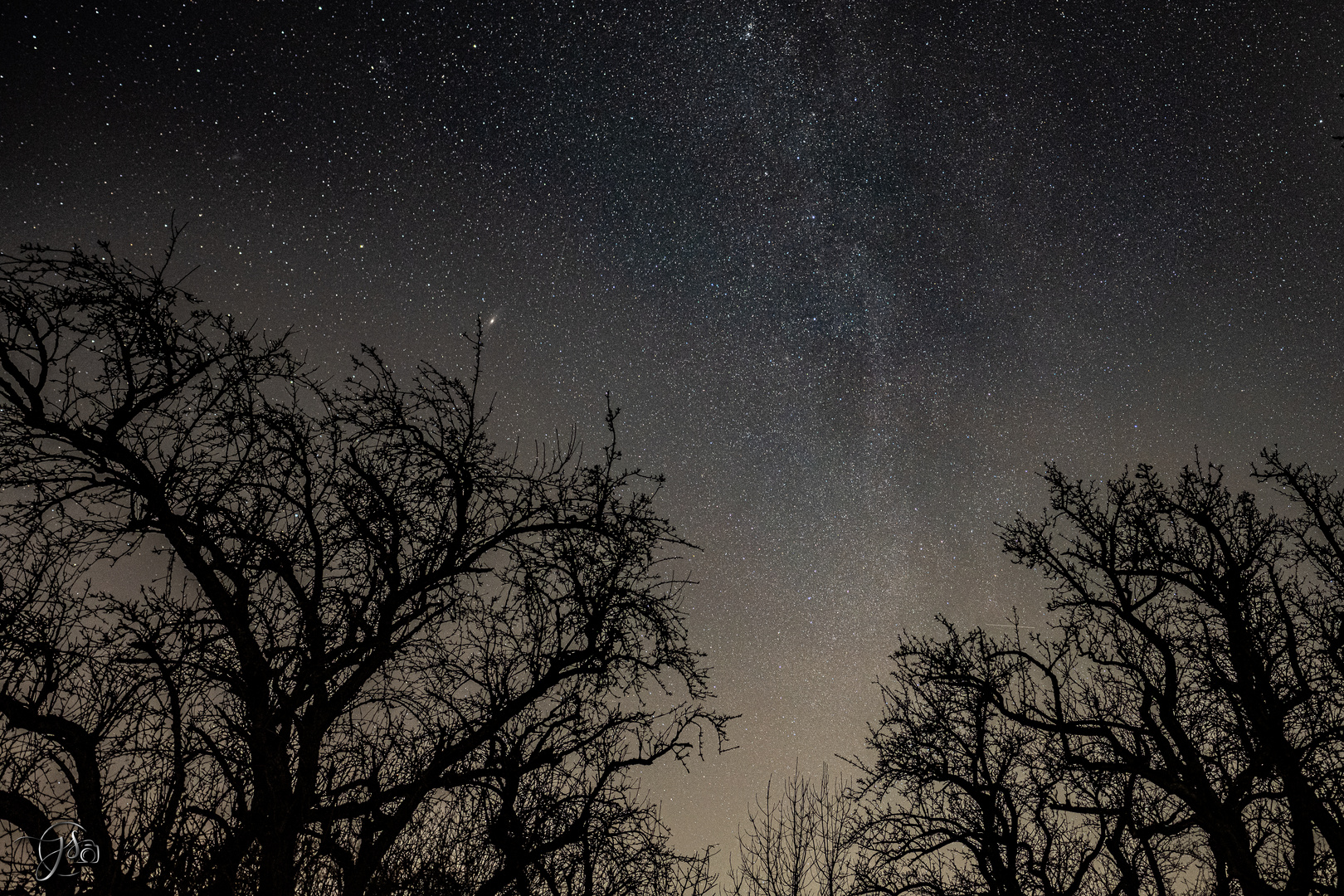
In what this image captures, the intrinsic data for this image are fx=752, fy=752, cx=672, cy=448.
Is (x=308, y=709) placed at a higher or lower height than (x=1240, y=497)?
lower

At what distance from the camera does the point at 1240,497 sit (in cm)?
968

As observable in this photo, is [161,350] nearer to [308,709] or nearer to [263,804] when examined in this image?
[308,709]

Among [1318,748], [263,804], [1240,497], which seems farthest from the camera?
[1240,497]

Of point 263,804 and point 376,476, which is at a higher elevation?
point 376,476

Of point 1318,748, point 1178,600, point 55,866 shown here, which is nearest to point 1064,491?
point 1178,600

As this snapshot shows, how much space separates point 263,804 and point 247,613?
1.71 m

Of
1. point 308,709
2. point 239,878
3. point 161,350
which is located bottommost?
point 239,878

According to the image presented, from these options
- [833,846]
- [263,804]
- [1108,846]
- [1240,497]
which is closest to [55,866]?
[263,804]

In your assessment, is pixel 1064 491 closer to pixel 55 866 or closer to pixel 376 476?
pixel 376 476

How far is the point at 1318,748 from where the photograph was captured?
9.01m

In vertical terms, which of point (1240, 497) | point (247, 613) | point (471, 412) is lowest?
point (247, 613)

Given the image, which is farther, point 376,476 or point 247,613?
point 376,476

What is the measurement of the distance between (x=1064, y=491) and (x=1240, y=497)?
2.01 meters

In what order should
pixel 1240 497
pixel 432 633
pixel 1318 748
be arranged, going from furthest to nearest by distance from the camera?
pixel 1240 497, pixel 1318 748, pixel 432 633
